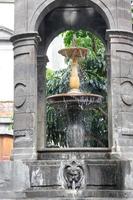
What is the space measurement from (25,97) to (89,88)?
8270 mm

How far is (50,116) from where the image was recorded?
21609 millimetres

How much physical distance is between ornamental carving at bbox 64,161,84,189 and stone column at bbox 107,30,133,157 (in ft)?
3.41

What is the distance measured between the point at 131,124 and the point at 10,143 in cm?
1854

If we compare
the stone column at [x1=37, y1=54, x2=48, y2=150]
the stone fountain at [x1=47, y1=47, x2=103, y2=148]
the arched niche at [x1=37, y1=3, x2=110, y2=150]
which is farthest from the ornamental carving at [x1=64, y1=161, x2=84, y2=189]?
the arched niche at [x1=37, y1=3, x2=110, y2=150]

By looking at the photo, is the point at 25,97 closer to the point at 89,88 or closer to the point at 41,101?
the point at 41,101

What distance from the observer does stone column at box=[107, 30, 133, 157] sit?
1308 centimetres

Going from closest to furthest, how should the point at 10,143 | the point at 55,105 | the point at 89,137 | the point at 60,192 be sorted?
the point at 60,192
the point at 55,105
the point at 89,137
the point at 10,143

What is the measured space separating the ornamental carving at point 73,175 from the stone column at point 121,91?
3.41ft

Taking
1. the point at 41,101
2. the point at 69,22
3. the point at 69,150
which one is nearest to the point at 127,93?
the point at 69,150

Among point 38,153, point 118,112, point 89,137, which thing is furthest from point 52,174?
point 89,137

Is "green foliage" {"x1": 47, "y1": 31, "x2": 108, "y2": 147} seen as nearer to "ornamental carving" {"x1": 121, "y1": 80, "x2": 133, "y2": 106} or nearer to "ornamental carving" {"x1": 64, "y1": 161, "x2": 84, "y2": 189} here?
"ornamental carving" {"x1": 121, "y1": 80, "x2": 133, "y2": 106}

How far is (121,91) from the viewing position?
43.7ft

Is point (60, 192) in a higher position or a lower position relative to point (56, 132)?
lower

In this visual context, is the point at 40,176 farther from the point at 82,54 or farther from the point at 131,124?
the point at 82,54
